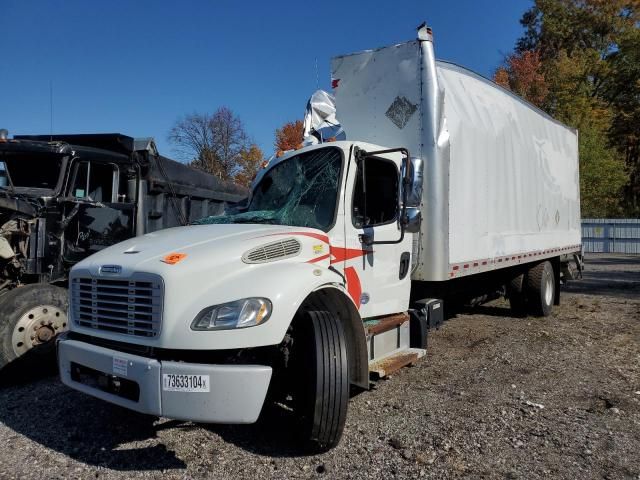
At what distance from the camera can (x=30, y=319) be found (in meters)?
5.46

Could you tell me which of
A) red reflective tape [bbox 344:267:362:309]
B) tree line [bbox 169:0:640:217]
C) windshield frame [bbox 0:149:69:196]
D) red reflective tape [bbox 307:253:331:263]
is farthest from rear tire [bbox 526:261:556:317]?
tree line [bbox 169:0:640:217]

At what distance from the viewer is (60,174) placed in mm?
6395

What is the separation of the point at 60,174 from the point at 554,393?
5968 millimetres

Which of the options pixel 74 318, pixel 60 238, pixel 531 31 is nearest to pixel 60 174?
pixel 60 238

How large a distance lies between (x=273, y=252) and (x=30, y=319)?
10.1 ft

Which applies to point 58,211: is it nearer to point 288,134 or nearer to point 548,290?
point 548,290

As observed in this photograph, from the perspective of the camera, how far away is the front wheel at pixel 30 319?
17.4 feet

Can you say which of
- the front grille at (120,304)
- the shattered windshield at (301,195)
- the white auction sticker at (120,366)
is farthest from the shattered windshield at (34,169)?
the white auction sticker at (120,366)

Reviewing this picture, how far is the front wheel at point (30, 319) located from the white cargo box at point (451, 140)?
376cm

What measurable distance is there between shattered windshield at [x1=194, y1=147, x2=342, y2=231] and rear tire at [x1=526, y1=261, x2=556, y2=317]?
5929 millimetres

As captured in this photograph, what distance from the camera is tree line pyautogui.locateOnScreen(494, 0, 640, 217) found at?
31266 millimetres

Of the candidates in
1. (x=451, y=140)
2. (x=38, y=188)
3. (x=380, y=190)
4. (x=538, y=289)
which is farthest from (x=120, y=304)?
(x=538, y=289)

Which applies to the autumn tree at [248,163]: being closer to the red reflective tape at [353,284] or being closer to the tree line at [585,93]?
the tree line at [585,93]

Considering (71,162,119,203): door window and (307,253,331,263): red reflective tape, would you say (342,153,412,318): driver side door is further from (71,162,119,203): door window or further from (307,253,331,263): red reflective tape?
(71,162,119,203): door window
